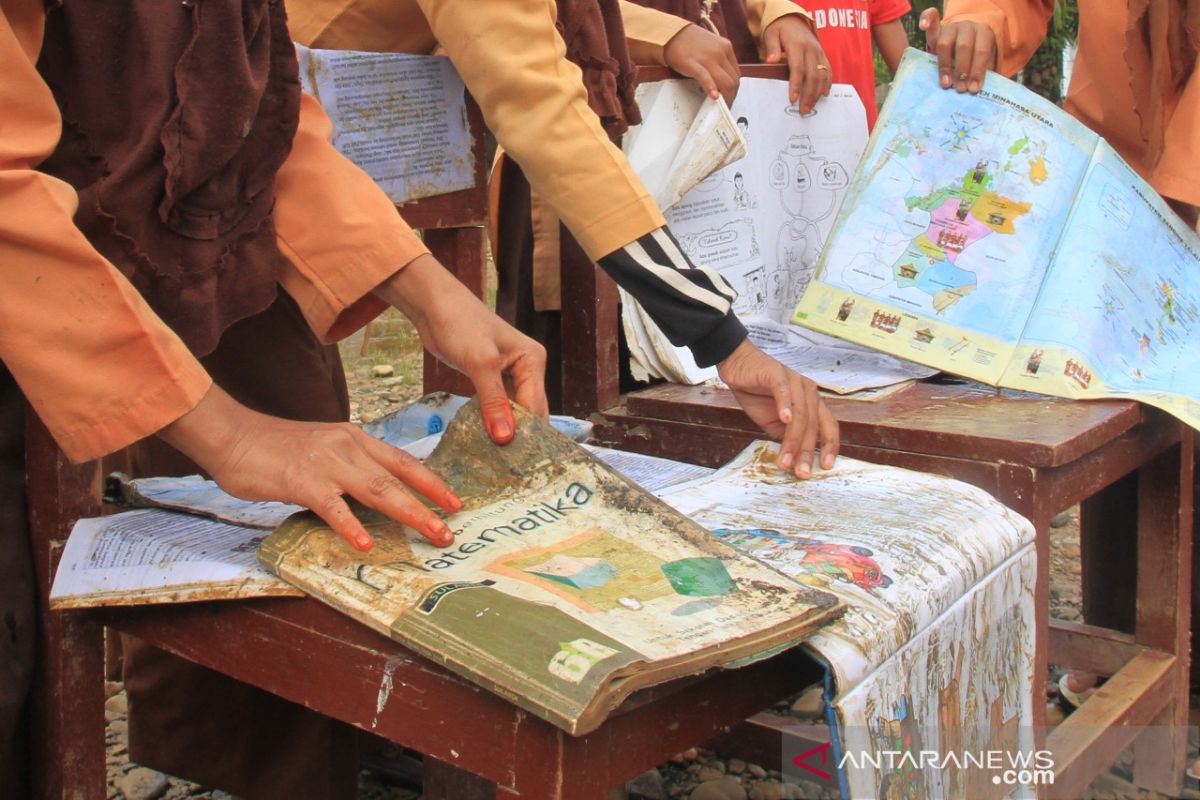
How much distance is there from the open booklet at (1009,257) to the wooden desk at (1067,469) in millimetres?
78

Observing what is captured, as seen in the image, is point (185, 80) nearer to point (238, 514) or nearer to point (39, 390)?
point (39, 390)

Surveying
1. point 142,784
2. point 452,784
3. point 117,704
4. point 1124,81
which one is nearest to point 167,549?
point 452,784

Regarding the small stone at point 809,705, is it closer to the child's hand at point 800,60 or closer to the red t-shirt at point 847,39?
the child's hand at point 800,60

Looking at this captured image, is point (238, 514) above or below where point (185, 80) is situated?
below

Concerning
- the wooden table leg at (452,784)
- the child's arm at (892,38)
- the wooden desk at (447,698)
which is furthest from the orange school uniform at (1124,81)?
the wooden table leg at (452,784)

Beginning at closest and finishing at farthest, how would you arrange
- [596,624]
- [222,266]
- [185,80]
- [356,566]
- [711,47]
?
[596,624] → [356,566] → [185,80] → [222,266] → [711,47]

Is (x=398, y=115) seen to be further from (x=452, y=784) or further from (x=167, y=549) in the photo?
(x=452, y=784)

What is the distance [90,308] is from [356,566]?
1.09ft

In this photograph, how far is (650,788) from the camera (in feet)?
7.56

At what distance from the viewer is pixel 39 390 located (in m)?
1.10

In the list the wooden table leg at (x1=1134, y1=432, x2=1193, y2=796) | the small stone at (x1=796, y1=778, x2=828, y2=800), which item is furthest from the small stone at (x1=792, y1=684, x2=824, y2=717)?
the wooden table leg at (x1=1134, y1=432, x2=1193, y2=796)

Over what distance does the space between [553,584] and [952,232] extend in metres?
1.39

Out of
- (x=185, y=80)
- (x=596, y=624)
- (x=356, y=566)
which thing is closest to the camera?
(x=596, y=624)

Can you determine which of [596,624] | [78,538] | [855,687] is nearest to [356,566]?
[596,624]
